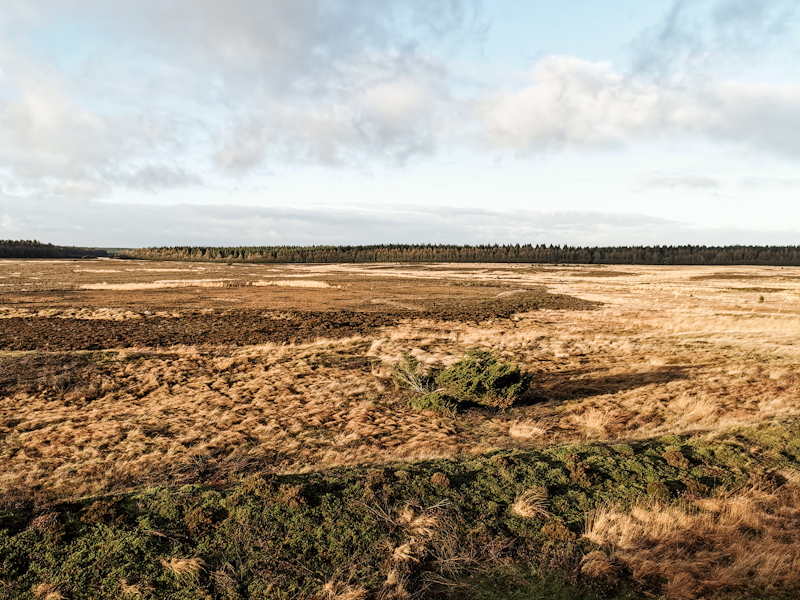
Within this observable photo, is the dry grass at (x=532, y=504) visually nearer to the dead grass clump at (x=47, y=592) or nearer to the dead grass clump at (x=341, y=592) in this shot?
the dead grass clump at (x=341, y=592)

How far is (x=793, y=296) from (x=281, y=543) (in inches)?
2286

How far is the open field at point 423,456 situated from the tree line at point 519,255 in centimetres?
15404

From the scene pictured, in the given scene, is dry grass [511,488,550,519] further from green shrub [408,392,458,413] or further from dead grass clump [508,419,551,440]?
green shrub [408,392,458,413]

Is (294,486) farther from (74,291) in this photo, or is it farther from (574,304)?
(74,291)

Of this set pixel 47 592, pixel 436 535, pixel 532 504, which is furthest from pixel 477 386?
pixel 47 592

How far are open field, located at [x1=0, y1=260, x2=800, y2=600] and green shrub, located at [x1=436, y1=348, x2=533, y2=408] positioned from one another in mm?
417

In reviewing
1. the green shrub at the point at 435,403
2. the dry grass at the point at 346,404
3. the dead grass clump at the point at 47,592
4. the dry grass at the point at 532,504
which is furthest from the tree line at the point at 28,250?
the dry grass at the point at 532,504

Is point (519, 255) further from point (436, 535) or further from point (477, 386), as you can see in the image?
point (436, 535)

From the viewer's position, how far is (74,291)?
4966 cm

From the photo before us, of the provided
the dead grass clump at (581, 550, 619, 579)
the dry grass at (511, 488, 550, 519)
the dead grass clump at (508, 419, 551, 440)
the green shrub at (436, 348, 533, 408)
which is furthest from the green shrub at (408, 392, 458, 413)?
the dead grass clump at (581, 550, 619, 579)

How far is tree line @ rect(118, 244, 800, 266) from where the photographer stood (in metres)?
172

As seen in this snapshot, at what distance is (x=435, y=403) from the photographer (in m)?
12.7

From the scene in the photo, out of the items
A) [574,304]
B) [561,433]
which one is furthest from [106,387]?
[574,304]

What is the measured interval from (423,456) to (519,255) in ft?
620
